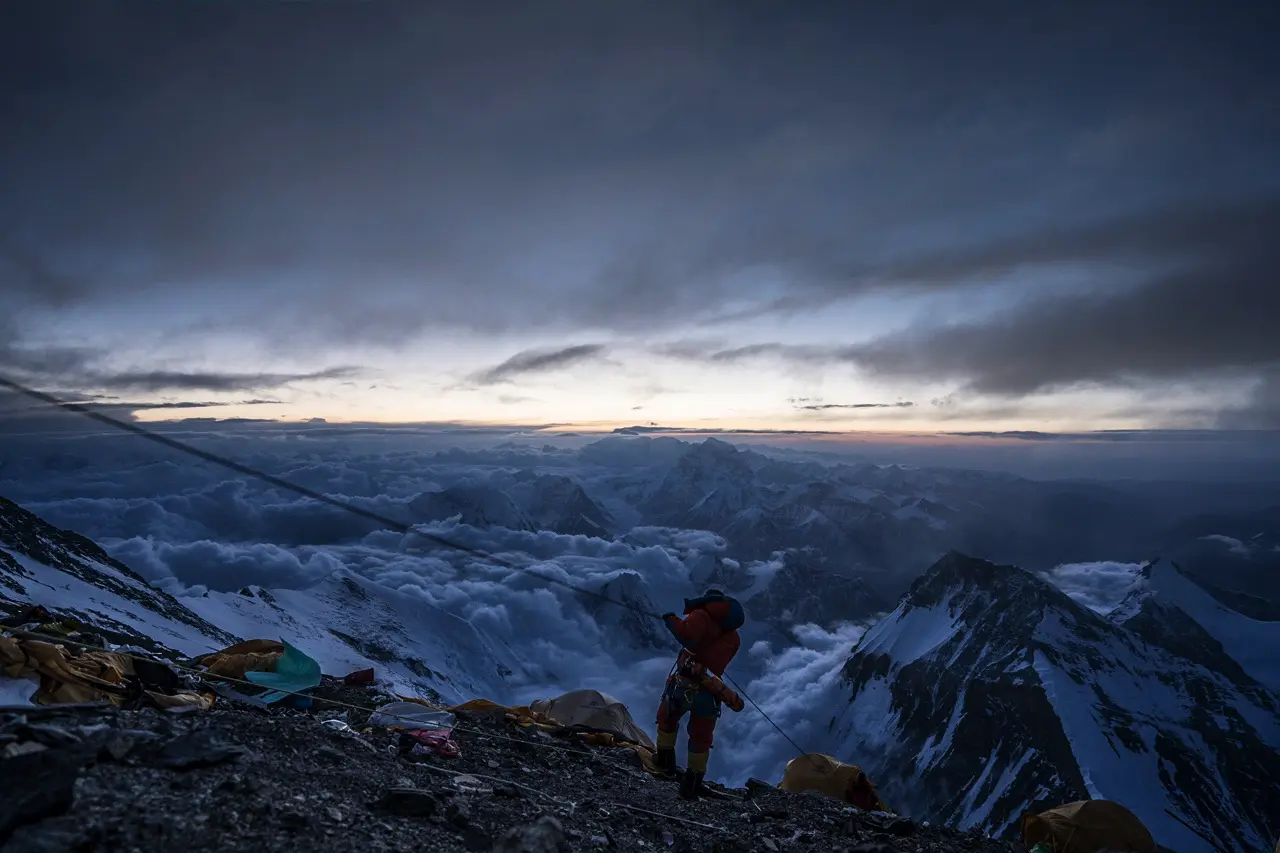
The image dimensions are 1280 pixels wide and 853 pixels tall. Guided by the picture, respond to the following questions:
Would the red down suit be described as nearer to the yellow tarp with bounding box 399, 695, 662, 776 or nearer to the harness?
the harness

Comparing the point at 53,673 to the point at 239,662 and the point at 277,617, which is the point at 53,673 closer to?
the point at 239,662

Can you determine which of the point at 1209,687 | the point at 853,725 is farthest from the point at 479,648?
the point at 1209,687

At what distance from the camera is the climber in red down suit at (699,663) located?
9898 millimetres

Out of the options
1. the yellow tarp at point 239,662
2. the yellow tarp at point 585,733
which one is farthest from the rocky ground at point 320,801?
the yellow tarp at point 239,662

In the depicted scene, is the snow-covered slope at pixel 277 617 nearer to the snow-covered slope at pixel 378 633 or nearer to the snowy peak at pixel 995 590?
the snow-covered slope at pixel 378 633

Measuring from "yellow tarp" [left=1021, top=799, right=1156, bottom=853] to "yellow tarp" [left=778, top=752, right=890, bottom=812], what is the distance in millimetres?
2833

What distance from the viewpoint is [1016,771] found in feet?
429

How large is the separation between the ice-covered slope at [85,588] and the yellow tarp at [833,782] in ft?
94.2

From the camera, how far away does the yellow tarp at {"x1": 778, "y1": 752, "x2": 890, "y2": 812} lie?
1151cm

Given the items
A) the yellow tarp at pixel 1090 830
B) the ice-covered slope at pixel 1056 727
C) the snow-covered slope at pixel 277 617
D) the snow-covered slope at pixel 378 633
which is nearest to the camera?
the yellow tarp at pixel 1090 830

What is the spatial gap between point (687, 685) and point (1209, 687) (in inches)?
8232

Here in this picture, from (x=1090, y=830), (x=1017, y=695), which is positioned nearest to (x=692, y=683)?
(x=1090, y=830)

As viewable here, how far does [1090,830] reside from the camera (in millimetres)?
8672

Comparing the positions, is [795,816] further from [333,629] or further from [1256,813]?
[1256,813]
